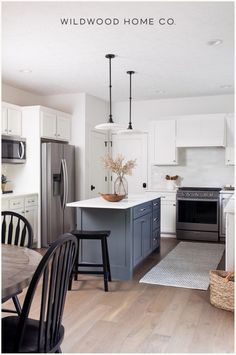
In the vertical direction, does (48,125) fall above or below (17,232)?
above

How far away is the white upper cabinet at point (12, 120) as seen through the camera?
5219 millimetres

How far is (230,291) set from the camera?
120 inches

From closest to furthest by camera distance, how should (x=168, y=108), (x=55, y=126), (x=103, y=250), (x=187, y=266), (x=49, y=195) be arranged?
(x=103, y=250), (x=187, y=266), (x=49, y=195), (x=55, y=126), (x=168, y=108)

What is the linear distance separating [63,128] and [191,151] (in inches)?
98.2

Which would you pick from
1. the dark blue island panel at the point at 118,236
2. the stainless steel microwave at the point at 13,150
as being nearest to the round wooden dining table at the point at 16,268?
the dark blue island panel at the point at 118,236

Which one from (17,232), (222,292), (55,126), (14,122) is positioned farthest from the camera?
(55,126)

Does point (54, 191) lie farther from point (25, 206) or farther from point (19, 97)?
point (19, 97)

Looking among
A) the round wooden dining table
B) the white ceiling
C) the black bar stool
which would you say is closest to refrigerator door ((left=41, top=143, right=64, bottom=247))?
the white ceiling

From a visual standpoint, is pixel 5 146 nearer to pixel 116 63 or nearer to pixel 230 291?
pixel 116 63

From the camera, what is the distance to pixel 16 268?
1784mm

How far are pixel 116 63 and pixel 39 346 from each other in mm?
3736

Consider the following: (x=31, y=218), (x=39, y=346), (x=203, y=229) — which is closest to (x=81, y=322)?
(x=39, y=346)

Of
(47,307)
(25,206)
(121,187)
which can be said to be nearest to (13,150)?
(25,206)

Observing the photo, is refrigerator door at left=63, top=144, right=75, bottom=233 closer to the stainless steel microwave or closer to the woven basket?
the stainless steel microwave
